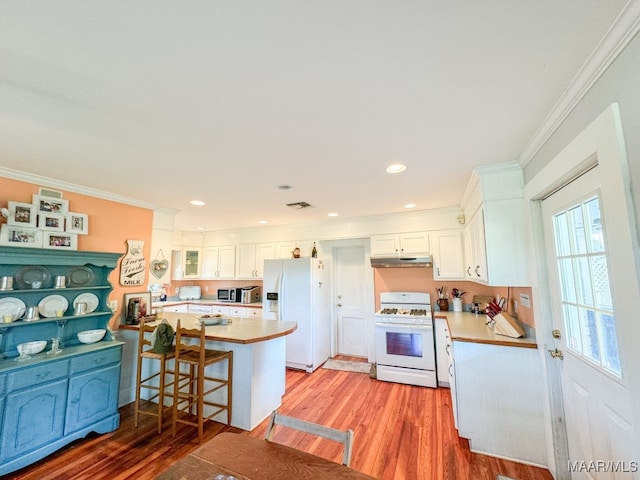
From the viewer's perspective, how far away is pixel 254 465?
43.0 inches

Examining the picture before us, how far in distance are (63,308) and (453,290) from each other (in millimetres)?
4571

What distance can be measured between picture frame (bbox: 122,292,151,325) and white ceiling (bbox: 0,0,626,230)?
5.11ft

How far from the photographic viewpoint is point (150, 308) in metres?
3.39

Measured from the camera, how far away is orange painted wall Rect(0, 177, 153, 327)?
9.11ft

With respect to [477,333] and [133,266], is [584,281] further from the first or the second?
[133,266]

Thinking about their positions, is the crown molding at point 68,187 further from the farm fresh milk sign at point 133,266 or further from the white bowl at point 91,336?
the white bowl at point 91,336

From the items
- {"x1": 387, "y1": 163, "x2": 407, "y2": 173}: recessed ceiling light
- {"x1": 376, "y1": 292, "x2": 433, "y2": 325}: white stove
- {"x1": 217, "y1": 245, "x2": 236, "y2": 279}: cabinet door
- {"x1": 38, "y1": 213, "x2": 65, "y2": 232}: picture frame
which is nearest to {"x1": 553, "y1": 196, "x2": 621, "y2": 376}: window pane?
{"x1": 387, "y1": 163, "x2": 407, "y2": 173}: recessed ceiling light

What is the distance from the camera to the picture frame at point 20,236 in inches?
88.6

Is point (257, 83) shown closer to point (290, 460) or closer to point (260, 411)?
point (290, 460)

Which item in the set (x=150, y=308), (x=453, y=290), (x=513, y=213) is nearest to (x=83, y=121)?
(x=150, y=308)

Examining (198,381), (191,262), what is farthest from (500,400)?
(191,262)

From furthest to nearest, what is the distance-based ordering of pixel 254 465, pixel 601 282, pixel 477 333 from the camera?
pixel 477 333 → pixel 601 282 → pixel 254 465

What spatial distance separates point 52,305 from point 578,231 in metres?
4.17

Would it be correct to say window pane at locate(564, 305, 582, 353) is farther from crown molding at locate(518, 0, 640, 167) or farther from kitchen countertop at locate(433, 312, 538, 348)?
crown molding at locate(518, 0, 640, 167)
